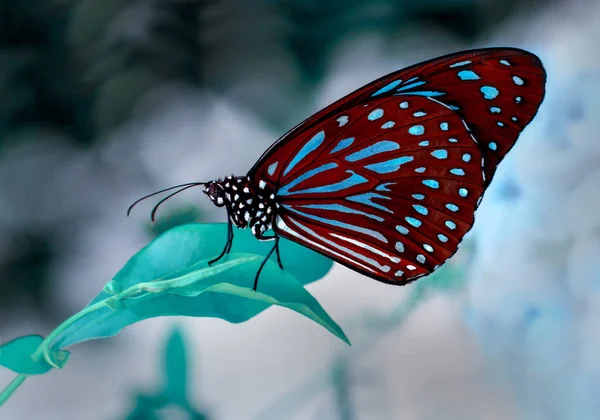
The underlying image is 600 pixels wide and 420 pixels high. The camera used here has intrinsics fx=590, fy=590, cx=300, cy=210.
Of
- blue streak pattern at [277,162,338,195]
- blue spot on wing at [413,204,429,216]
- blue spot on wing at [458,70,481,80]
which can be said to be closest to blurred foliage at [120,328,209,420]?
blue streak pattern at [277,162,338,195]

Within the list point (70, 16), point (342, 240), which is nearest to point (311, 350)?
point (342, 240)

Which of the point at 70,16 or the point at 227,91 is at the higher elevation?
the point at 70,16

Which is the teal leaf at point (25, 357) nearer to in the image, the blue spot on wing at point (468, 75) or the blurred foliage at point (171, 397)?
the blurred foliage at point (171, 397)

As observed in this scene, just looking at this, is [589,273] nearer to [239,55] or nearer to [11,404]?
A: [239,55]

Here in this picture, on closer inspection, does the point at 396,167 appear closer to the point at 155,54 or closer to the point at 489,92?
the point at 489,92

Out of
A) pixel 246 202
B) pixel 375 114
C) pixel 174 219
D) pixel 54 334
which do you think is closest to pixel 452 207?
pixel 375 114

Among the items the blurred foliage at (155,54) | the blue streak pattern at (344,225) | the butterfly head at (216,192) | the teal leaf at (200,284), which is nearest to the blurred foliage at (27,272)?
the blurred foliage at (155,54)
